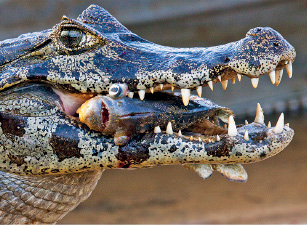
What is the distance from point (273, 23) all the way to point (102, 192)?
3.77 m

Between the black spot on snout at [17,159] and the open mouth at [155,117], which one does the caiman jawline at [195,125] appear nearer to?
the open mouth at [155,117]

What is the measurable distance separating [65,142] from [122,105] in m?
0.27

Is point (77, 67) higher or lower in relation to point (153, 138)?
higher

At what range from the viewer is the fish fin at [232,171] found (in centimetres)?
176

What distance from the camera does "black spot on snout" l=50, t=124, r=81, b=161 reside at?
1768mm

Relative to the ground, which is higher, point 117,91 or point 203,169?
point 117,91

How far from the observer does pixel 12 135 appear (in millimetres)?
1812

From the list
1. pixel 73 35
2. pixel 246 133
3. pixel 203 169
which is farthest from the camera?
pixel 73 35

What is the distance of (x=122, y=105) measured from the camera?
171 cm

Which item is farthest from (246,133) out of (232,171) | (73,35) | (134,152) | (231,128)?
(73,35)

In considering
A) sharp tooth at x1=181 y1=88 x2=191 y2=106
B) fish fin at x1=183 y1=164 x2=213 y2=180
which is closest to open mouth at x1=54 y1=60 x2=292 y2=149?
sharp tooth at x1=181 y1=88 x2=191 y2=106

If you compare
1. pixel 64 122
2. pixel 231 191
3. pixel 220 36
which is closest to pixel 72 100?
pixel 64 122

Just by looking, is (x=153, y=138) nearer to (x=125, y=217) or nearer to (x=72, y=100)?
(x=72, y=100)

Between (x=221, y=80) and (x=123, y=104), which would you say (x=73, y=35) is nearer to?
(x=123, y=104)
